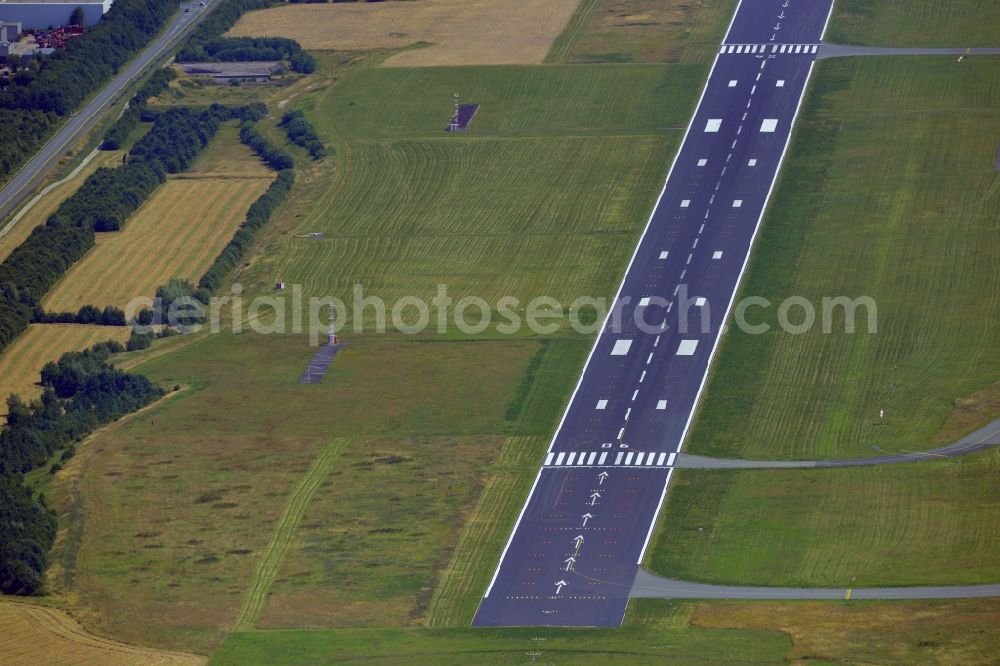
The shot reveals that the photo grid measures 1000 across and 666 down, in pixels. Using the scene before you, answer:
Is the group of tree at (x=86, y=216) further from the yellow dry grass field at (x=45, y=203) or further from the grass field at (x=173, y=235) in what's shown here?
the yellow dry grass field at (x=45, y=203)

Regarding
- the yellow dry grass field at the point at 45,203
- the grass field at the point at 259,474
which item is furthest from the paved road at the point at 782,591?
the yellow dry grass field at the point at 45,203

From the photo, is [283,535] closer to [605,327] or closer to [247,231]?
[605,327]

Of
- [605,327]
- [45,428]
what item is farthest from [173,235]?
[605,327]

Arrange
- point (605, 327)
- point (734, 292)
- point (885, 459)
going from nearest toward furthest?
point (885, 459) → point (605, 327) → point (734, 292)

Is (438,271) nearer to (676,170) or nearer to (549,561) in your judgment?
(676,170)

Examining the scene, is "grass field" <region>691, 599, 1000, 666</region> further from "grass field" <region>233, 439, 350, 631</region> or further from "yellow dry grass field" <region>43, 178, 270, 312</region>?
"yellow dry grass field" <region>43, 178, 270, 312</region>

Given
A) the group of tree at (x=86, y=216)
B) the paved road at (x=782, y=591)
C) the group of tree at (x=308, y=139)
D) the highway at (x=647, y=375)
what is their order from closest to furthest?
the paved road at (x=782, y=591) → the highway at (x=647, y=375) → the group of tree at (x=86, y=216) → the group of tree at (x=308, y=139)

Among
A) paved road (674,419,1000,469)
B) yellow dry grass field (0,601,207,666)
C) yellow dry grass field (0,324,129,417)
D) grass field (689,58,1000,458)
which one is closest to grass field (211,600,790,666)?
yellow dry grass field (0,601,207,666)
